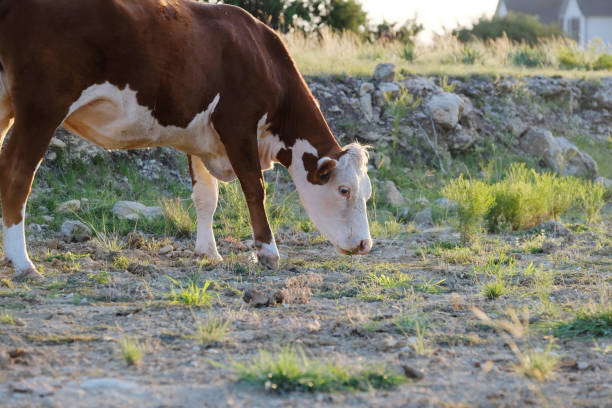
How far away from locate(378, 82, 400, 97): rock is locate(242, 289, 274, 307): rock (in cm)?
788

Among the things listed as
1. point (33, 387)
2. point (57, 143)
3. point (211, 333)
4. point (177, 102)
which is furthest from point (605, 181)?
point (33, 387)

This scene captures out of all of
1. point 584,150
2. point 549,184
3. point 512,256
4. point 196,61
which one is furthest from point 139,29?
point 584,150

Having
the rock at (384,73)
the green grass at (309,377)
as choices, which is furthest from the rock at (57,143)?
the green grass at (309,377)

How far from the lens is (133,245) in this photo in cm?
729

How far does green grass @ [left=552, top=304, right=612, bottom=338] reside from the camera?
13.7ft

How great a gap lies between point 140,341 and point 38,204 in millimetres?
5043

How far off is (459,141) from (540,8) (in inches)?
1500

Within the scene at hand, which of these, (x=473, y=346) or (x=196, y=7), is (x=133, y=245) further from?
(x=473, y=346)

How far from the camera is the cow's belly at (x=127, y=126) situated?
5602mm

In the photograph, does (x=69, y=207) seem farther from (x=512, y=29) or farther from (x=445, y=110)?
(x=512, y=29)

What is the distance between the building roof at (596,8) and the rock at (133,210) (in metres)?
39.7

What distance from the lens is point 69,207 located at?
8367 millimetres

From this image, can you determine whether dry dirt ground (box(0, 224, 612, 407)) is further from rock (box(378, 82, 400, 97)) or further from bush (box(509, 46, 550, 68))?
bush (box(509, 46, 550, 68))

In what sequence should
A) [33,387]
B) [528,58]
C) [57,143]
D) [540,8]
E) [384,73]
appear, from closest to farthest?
[33,387] → [57,143] → [384,73] → [528,58] → [540,8]
